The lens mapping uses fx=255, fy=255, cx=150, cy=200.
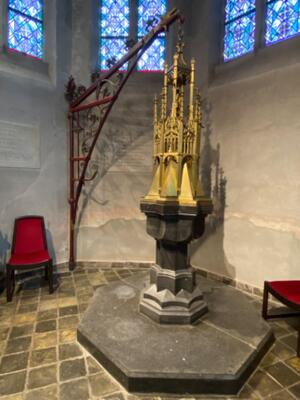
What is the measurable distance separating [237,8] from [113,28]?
183 centimetres

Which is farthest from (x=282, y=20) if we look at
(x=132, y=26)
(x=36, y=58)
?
(x=36, y=58)

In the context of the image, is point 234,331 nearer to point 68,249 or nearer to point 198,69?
point 68,249

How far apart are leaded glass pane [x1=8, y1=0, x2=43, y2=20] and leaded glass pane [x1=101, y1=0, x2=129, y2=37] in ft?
2.96

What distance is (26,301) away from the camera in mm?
2844

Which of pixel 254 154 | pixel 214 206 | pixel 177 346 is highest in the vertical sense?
pixel 254 154

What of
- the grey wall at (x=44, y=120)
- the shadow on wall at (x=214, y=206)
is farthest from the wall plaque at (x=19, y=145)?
the shadow on wall at (x=214, y=206)

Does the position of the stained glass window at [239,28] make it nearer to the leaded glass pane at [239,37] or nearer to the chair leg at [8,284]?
the leaded glass pane at [239,37]

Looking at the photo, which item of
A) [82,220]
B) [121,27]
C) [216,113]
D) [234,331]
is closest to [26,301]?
[82,220]

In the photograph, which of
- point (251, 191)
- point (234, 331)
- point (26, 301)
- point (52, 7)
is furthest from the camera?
point (52, 7)

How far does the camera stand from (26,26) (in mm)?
3586

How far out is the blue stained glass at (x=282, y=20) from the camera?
9.60 feet

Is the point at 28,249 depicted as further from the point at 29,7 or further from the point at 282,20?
the point at 282,20

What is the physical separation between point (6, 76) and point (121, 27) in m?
1.92

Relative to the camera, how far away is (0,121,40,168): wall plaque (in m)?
3.26
